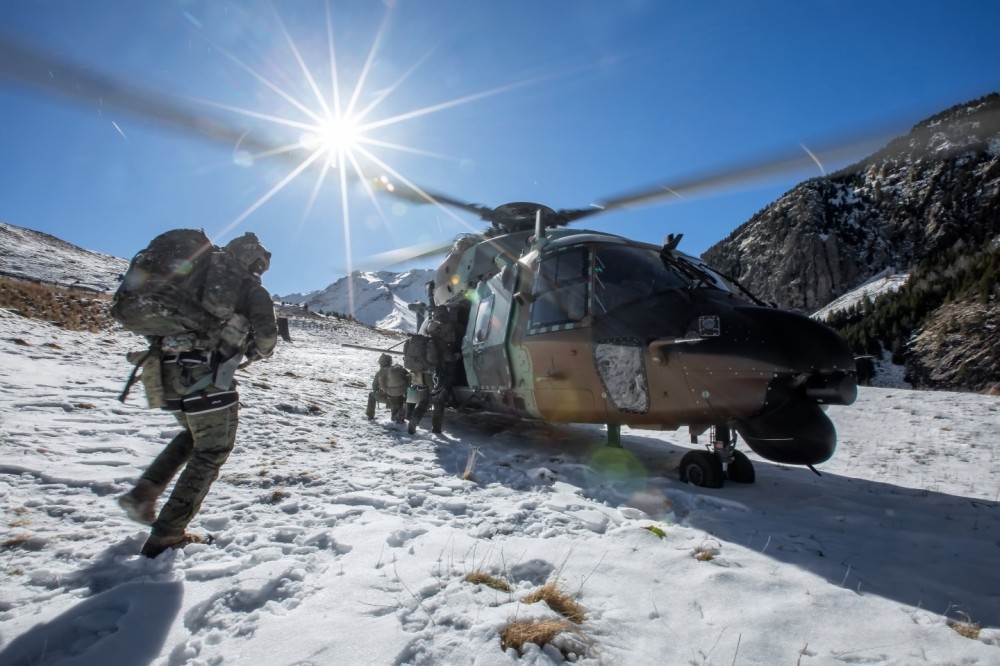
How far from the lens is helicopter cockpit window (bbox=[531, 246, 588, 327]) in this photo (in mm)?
5461

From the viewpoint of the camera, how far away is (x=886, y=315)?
44281 mm

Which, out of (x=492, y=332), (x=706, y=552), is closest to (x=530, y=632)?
(x=706, y=552)

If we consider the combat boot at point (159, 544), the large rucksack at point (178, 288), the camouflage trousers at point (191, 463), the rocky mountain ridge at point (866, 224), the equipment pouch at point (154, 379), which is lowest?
the combat boot at point (159, 544)

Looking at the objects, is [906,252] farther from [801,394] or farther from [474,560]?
[474,560]

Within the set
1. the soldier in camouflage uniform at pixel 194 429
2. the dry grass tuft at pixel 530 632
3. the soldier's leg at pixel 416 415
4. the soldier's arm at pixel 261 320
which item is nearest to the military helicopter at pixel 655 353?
the soldier's leg at pixel 416 415

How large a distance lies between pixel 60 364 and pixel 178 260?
7520 millimetres

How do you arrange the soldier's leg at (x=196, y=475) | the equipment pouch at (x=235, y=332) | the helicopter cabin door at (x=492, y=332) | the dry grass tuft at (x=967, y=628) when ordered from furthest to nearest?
the helicopter cabin door at (x=492, y=332)
the equipment pouch at (x=235, y=332)
the soldier's leg at (x=196, y=475)
the dry grass tuft at (x=967, y=628)

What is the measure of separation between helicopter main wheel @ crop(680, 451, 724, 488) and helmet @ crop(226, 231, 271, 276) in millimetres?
4439

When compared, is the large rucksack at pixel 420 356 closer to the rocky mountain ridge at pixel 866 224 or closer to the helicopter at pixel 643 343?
the helicopter at pixel 643 343

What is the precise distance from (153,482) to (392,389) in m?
5.20

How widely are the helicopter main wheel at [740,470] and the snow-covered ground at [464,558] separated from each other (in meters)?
0.28

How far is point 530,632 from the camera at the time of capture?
5.99 feet

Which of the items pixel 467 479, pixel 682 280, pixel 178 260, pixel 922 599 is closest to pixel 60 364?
pixel 178 260

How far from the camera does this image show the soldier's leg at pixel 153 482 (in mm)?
2826
